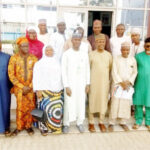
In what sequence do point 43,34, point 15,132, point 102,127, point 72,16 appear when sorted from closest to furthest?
point 15,132 < point 102,127 < point 43,34 < point 72,16

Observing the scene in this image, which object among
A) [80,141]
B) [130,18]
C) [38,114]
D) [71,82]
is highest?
[130,18]

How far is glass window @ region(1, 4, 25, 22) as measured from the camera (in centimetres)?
668

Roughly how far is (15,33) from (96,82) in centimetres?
432

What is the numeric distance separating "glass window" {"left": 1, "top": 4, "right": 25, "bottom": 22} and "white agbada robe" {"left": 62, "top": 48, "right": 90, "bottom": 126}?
4.09 metres

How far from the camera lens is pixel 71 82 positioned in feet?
11.2

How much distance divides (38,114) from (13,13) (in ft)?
15.2

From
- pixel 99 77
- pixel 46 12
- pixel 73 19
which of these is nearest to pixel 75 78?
pixel 99 77

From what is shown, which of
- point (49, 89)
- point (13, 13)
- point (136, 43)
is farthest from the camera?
point (13, 13)

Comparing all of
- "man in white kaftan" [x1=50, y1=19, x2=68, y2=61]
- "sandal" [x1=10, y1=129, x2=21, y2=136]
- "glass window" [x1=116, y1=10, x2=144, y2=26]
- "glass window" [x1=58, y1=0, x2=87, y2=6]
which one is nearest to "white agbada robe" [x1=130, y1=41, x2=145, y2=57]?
"man in white kaftan" [x1=50, y1=19, x2=68, y2=61]

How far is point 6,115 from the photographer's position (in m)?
3.42

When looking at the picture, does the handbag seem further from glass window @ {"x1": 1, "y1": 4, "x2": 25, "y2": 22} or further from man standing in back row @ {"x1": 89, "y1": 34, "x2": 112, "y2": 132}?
glass window @ {"x1": 1, "y1": 4, "x2": 25, "y2": 22}

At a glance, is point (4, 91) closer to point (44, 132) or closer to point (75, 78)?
point (44, 132)

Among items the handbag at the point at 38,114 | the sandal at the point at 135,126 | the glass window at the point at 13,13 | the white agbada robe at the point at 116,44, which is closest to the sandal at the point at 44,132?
the handbag at the point at 38,114

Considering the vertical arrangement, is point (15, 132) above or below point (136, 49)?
below
